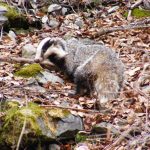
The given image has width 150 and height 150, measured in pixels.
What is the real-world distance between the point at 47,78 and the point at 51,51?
420 mm

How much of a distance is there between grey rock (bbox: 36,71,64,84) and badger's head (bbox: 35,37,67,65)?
0.24 meters

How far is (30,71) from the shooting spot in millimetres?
7242

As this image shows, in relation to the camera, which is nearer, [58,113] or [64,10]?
[58,113]

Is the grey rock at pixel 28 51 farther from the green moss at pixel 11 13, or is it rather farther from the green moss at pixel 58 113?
the green moss at pixel 58 113

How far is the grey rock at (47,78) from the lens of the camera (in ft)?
23.5

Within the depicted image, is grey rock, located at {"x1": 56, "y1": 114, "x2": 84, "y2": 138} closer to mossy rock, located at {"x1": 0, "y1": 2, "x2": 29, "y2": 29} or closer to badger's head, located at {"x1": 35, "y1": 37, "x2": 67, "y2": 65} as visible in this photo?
badger's head, located at {"x1": 35, "y1": 37, "x2": 67, "y2": 65}

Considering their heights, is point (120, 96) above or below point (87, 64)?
below

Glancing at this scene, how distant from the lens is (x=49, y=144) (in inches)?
227

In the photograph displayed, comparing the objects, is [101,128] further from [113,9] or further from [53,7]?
[113,9]

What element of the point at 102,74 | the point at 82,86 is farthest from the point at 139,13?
the point at 102,74

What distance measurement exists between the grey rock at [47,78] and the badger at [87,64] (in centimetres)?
18

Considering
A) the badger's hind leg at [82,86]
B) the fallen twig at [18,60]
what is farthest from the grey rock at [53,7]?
the badger's hind leg at [82,86]

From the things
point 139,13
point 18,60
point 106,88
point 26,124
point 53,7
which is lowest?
point 26,124

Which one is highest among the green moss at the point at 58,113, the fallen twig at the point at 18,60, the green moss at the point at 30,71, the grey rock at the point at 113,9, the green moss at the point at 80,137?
the grey rock at the point at 113,9
